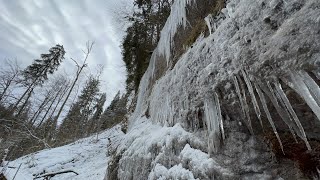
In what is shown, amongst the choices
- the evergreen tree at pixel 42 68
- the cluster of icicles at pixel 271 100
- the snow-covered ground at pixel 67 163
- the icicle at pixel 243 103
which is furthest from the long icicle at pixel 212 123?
the evergreen tree at pixel 42 68

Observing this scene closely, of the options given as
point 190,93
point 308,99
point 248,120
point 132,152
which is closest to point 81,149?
point 132,152

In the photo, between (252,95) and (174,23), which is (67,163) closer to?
(174,23)

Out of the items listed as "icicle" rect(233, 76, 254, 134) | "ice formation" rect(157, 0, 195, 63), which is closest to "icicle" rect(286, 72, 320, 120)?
"icicle" rect(233, 76, 254, 134)

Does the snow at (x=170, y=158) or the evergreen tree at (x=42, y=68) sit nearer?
the snow at (x=170, y=158)

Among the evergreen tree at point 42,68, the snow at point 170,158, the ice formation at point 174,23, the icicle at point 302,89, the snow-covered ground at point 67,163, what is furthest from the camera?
the evergreen tree at point 42,68

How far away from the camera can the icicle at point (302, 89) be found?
179 cm

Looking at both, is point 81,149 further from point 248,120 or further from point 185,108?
point 248,120

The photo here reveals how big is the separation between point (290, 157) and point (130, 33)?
10.6 meters

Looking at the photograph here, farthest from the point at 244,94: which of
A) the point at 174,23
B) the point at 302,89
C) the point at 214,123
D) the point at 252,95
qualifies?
the point at 174,23

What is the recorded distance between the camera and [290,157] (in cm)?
249

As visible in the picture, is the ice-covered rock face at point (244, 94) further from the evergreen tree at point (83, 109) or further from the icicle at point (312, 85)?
the evergreen tree at point (83, 109)

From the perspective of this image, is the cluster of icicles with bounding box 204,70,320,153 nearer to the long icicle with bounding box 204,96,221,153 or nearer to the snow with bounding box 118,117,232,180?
the long icicle with bounding box 204,96,221,153

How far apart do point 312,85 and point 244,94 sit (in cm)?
74

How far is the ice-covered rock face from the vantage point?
2027 millimetres
